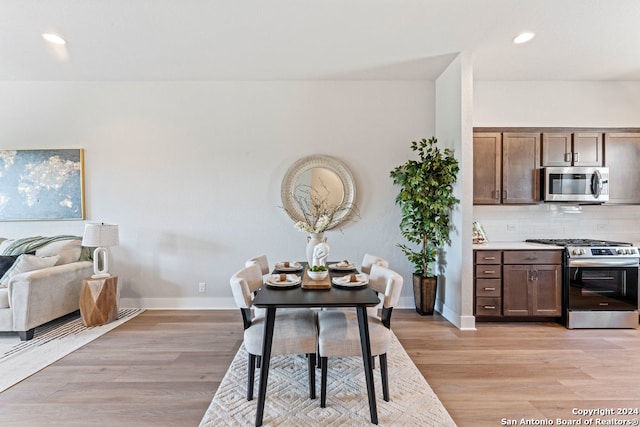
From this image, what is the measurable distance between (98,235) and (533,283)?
4.87 m

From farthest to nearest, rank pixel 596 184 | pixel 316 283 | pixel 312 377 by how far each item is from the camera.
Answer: pixel 596 184 < pixel 316 283 < pixel 312 377

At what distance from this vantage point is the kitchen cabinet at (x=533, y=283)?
11.4ft

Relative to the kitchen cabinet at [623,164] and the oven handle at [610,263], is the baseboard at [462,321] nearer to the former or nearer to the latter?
the oven handle at [610,263]

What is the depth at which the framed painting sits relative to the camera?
4031 mm

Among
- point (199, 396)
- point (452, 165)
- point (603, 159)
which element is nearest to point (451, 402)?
point (199, 396)

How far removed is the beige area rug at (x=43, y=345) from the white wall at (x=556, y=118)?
4.65 metres

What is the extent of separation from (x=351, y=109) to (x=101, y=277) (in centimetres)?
360

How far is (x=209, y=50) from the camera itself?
3.30 meters

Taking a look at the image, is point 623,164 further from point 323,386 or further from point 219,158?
point 219,158

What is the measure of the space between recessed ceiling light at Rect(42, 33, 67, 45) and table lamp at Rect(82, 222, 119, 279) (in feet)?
6.12

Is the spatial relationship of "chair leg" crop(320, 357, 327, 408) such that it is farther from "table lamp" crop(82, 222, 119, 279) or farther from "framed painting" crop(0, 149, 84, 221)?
"framed painting" crop(0, 149, 84, 221)

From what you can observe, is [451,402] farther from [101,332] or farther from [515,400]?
[101,332]

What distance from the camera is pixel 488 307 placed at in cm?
350

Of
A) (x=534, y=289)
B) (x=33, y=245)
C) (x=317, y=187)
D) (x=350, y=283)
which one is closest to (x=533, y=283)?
(x=534, y=289)
